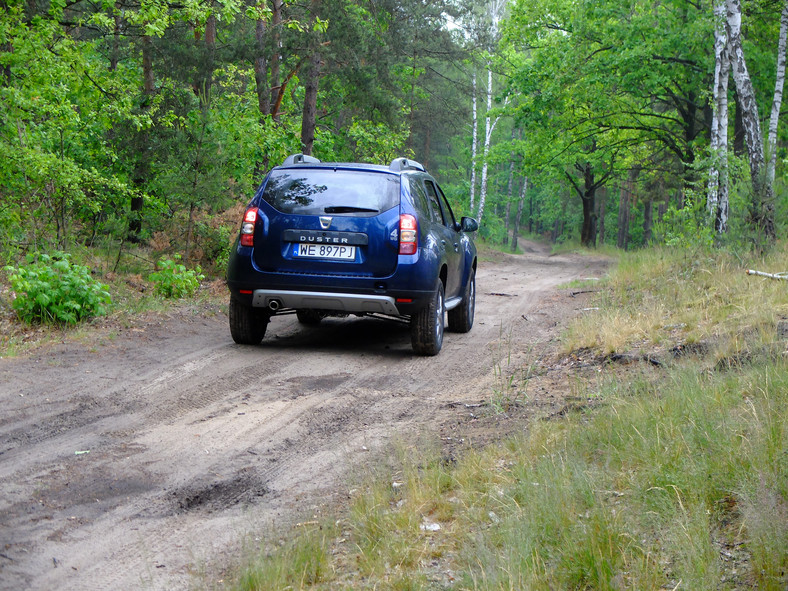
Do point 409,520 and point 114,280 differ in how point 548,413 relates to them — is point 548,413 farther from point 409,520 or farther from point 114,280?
point 114,280

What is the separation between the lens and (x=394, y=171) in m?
8.52

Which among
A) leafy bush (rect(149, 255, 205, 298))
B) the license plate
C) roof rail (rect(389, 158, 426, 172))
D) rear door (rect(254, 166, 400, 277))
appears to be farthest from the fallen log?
leafy bush (rect(149, 255, 205, 298))

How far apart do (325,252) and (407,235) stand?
35.3 inches

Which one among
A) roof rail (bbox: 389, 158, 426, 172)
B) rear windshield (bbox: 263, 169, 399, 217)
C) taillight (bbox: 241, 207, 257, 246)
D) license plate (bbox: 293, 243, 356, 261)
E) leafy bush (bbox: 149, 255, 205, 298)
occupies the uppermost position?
roof rail (bbox: 389, 158, 426, 172)

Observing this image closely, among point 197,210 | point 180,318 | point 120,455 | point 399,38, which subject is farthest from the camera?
point 399,38

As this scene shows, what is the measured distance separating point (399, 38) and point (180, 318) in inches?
740

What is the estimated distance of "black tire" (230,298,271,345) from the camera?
8578 mm

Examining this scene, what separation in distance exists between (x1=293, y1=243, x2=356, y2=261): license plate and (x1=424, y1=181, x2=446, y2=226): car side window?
1.67 meters

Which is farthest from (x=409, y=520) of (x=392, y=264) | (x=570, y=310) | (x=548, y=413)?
(x=570, y=310)

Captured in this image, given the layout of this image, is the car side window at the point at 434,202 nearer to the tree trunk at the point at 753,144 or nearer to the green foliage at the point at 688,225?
the tree trunk at the point at 753,144

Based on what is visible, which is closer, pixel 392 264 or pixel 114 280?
pixel 392 264

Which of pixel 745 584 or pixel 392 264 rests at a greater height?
pixel 392 264

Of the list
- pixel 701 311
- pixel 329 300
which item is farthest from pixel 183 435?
pixel 701 311

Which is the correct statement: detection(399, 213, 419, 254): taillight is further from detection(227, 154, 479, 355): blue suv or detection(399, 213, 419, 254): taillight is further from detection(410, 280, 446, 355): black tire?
detection(410, 280, 446, 355): black tire
